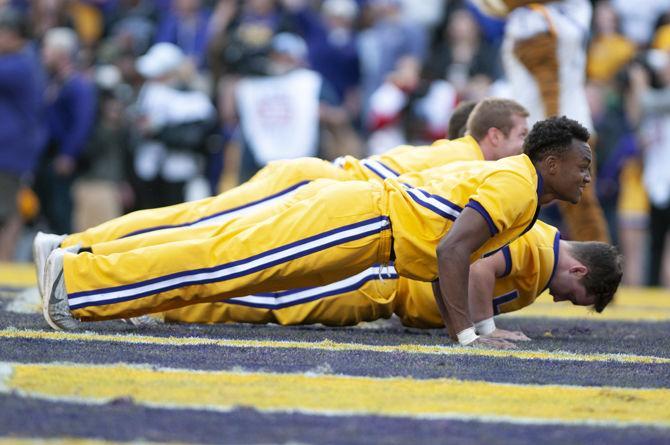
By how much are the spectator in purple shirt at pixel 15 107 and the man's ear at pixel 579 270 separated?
515 centimetres

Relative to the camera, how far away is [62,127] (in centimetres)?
1169

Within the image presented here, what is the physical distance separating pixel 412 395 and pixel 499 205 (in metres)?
1.12

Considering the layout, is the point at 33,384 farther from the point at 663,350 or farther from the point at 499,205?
the point at 663,350

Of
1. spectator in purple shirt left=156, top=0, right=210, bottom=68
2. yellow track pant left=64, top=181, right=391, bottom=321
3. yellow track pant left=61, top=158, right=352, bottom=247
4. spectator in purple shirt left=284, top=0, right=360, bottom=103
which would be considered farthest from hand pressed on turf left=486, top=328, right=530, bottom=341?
spectator in purple shirt left=156, top=0, right=210, bottom=68

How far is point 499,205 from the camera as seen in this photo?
4.80 m

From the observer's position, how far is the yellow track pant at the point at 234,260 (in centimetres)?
503

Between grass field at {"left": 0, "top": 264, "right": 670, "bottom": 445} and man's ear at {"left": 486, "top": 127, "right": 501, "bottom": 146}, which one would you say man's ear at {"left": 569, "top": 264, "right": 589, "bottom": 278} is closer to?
grass field at {"left": 0, "top": 264, "right": 670, "bottom": 445}

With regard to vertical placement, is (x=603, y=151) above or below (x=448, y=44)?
below

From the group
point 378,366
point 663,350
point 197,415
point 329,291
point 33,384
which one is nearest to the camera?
point 197,415

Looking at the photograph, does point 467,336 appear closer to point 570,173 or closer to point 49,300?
point 570,173

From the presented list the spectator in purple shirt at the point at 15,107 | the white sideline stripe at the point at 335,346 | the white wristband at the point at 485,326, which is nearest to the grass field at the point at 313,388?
the white sideline stripe at the point at 335,346

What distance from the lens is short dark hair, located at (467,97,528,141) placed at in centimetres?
633

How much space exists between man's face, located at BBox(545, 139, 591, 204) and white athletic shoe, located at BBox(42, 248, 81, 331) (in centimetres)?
184

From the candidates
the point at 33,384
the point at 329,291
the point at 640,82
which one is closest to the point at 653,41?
the point at 640,82
